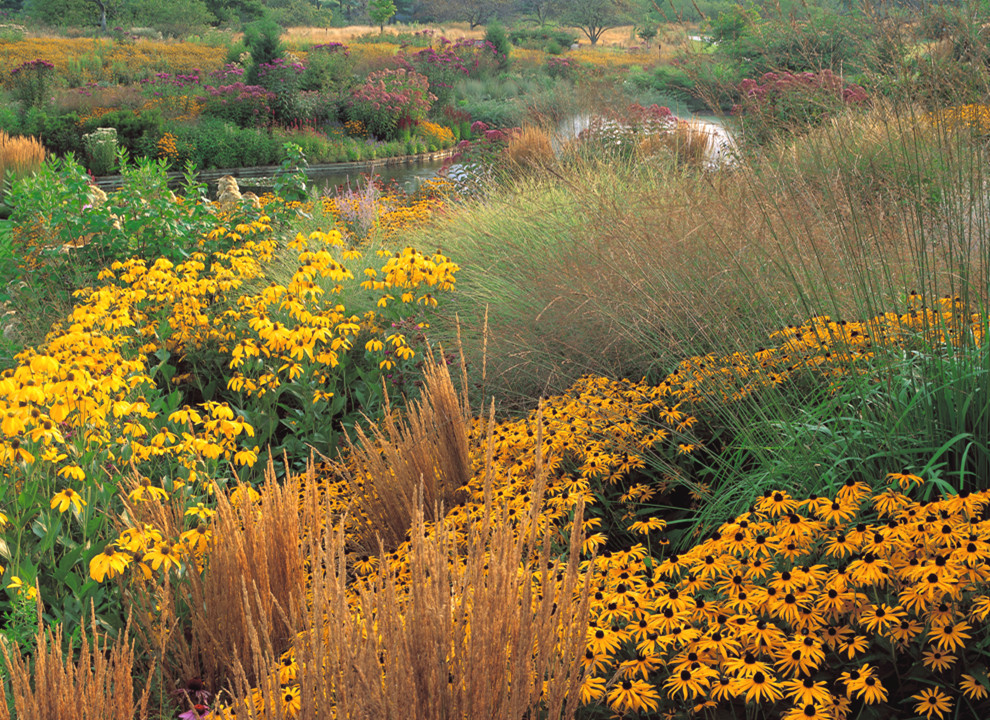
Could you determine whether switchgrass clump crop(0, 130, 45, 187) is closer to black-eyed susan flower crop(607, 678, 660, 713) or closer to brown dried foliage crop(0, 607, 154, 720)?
brown dried foliage crop(0, 607, 154, 720)

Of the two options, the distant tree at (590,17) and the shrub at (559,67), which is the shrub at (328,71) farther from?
the distant tree at (590,17)

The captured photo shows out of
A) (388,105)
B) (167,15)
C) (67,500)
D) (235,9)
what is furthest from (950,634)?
(235,9)

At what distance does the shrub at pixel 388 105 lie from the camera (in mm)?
19969

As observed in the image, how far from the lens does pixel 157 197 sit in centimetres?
570

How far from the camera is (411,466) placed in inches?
112

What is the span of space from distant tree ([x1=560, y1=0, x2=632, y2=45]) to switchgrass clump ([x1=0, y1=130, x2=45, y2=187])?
125 ft

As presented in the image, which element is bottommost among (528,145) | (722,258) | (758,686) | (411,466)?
(411,466)

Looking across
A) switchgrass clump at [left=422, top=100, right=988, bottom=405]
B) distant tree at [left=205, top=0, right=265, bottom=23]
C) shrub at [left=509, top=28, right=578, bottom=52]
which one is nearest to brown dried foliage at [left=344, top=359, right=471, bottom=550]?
switchgrass clump at [left=422, top=100, right=988, bottom=405]

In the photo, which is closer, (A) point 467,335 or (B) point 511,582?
(B) point 511,582

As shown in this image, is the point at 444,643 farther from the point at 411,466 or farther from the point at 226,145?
the point at 226,145

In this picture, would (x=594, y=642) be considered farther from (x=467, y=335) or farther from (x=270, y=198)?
Answer: (x=270, y=198)

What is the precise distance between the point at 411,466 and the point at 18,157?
11.8m

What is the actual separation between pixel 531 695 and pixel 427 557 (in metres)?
0.33

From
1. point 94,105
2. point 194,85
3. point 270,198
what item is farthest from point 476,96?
point 270,198
